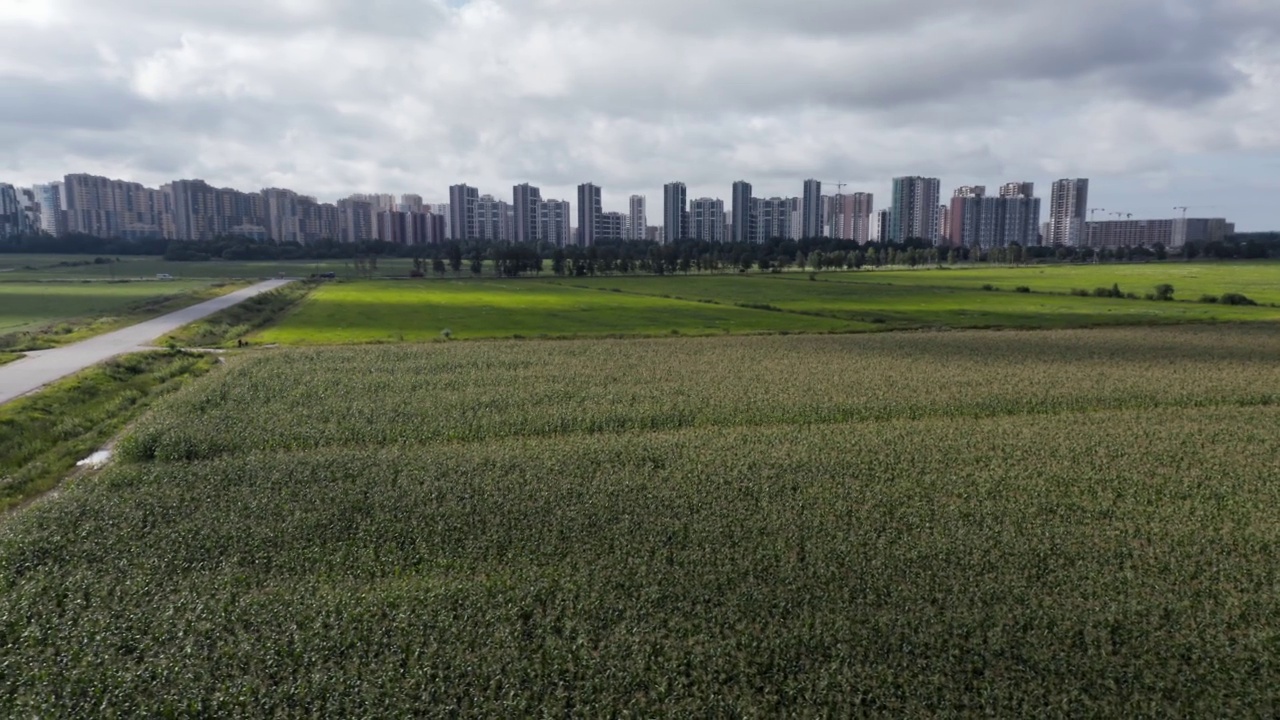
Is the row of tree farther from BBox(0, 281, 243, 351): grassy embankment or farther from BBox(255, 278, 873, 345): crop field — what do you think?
BBox(0, 281, 243, 351): grassy embankment

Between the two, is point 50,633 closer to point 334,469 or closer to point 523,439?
point 334,469

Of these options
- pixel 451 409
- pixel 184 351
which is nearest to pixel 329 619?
pixel 451 409

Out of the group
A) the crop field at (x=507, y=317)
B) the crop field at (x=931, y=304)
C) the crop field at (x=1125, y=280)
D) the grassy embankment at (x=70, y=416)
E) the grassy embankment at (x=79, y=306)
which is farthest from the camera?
the crop field at (x=1125, y=280)

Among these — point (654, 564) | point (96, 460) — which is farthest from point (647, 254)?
point (654, 564)

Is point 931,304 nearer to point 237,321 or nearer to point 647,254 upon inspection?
point 237,321

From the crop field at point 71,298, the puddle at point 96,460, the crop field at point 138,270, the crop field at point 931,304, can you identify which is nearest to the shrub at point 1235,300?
the crop field at point 931,304

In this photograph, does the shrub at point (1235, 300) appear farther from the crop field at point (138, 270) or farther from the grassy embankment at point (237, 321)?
the crop field at point (138, 270)

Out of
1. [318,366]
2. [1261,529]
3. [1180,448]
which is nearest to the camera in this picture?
[1261,529]
